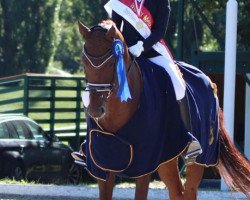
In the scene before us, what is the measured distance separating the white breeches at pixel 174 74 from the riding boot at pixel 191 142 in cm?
7

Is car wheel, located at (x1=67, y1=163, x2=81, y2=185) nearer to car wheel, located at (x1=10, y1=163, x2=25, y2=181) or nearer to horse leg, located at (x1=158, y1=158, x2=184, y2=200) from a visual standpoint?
car wheel, located at (x1=10, y1=163, x2=25, y2=181)

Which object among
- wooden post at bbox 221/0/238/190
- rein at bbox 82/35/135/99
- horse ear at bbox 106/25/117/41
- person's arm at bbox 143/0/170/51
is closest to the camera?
rein at bbox 82/35/135/99

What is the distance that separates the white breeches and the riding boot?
75 millimetres

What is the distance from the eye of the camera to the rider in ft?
22.0

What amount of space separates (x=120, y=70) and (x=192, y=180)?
1.91 metres

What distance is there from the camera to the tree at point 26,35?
4481 centimetres

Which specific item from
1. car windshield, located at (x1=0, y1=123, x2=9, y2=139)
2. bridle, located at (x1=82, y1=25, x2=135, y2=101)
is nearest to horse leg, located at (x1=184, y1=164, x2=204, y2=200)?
bridle, located at (x1=82, y1=25, x2=135, y2=101)

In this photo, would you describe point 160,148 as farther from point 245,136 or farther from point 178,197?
point 245,136

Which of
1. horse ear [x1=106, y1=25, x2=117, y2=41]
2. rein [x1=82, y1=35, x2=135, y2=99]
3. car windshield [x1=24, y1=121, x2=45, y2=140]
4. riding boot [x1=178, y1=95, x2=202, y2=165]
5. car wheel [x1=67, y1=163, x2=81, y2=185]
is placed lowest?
car wheel [x1=67, y1=163, x2=81, y2=185]

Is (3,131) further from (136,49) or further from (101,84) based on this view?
(101,84)

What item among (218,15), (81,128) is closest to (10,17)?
(218,15)

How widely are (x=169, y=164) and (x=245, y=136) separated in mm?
7735

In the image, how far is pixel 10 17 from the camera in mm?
44812

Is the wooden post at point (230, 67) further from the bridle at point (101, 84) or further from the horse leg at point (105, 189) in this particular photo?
the bridle at point (101, 84)
